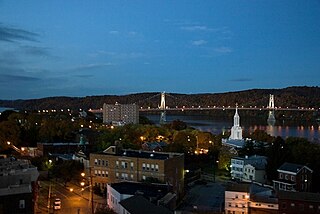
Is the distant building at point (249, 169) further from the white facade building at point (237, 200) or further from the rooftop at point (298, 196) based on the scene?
the rooftop at point (298, 196)

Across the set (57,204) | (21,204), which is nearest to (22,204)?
(21,204)

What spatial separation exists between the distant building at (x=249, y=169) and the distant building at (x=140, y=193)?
803cm

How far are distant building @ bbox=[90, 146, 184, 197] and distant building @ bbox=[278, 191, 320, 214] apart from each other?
4491 mm

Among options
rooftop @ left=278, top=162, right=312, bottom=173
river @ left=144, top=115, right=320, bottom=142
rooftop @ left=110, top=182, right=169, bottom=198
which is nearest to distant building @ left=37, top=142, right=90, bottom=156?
rooftop @ left=110, top=182, right=169, bottom=198

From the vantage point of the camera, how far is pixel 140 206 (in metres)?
12.7

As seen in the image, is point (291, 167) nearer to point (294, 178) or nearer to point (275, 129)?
point (294, 178)

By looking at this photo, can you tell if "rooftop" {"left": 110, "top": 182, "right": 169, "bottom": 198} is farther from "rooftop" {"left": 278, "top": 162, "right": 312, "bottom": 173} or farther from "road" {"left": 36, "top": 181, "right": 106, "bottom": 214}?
"rooftop" {"left": 278, "top": 162, "right": 312, "bottom": 173}

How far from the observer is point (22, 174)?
14250mm

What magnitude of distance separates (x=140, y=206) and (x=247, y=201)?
5.42 meters

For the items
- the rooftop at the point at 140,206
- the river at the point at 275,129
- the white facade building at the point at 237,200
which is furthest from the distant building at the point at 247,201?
the river at the point at 275,129

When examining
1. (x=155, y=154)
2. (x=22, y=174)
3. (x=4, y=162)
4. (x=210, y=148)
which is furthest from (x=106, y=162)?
(x=210, y=148)

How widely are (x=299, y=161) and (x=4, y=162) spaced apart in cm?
1405

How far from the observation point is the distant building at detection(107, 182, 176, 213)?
48.1 feet

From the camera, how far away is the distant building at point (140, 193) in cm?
1465
